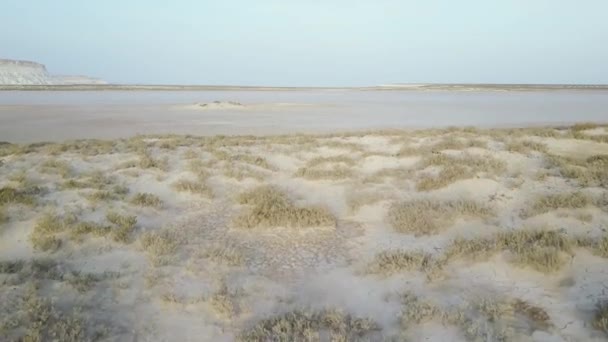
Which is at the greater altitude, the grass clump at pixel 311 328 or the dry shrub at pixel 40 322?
the dry shrub at pixel 40 322

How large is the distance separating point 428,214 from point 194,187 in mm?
6025

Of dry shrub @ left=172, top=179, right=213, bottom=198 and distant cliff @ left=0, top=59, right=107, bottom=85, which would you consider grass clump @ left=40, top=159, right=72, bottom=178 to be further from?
distant cliff @ left=0, top=59, right=107, bottom=85

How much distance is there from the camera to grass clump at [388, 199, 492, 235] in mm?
9367

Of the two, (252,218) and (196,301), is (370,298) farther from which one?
(252,218)

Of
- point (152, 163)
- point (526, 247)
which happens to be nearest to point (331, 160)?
point (152, 163)

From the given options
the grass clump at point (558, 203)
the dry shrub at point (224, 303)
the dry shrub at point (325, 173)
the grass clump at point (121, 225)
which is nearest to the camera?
the dry shrub at point (224, 303)

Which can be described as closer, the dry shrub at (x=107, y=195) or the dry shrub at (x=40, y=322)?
the dry shrub at (x=40, y=322)

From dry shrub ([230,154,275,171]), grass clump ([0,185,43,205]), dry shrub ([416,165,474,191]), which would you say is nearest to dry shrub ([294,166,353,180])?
dry shrub ([230,154,275,171])

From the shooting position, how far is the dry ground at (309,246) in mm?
5965

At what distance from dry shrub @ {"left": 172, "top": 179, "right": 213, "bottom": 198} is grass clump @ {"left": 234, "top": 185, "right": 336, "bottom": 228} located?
144cm

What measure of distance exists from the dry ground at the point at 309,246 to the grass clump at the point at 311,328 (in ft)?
0.08

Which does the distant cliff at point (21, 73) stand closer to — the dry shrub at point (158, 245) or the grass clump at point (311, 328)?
the dry shrub at point (158, 245)

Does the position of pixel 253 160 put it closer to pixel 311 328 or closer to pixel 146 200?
pixel 146 200

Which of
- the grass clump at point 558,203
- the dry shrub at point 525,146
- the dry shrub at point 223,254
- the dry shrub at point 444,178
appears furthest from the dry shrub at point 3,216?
the dry shrub at point 525,146
